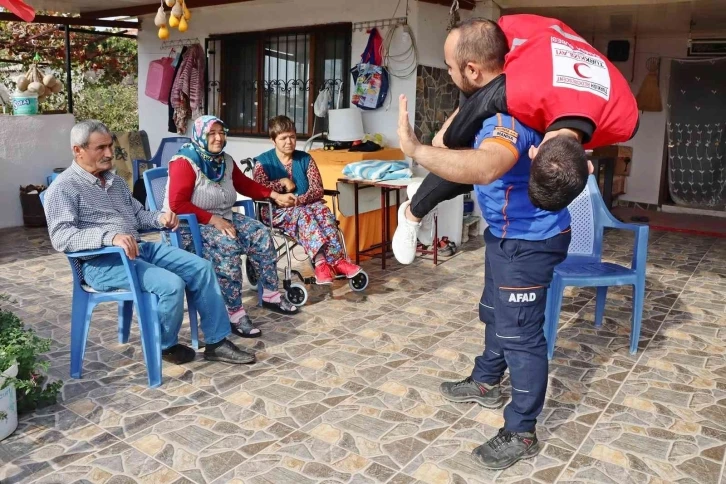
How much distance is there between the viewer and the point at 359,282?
14.2 ft

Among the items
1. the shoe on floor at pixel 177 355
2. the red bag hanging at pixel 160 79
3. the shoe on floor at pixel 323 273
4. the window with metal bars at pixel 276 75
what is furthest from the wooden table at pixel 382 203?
the red bag hanging at pixel 160 79

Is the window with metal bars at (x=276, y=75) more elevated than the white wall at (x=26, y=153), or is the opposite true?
the window with metal bars at (x=276, y=75)

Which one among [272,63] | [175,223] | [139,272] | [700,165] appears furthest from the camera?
[700,165]

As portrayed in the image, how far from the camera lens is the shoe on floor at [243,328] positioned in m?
3.46

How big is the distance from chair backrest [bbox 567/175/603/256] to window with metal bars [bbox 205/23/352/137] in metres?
3.09

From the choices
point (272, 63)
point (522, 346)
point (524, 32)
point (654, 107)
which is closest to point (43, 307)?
point (522, 346)

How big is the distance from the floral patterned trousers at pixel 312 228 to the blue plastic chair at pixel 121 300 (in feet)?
4.76

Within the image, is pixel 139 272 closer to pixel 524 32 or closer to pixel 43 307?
pixel 43 307

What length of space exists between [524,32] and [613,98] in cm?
33

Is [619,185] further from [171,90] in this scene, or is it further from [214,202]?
[214,202]

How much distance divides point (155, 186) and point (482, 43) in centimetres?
224

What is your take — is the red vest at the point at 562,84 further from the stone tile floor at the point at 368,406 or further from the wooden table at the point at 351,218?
the wooden table at the point at 351,218

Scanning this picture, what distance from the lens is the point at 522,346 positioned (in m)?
2.22

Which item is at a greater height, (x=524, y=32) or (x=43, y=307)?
(x=524, y=32)
